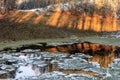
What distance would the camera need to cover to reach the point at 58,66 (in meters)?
30.5

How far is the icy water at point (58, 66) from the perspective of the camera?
25453 mm

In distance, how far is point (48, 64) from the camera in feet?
103

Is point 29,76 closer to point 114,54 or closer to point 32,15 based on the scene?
point 114,54

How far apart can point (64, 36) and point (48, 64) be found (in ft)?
95.4

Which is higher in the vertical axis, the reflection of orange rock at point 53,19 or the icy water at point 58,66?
the icy water at point 58,66

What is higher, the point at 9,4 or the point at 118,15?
the point at 9,4

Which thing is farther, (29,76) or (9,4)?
(9,4)

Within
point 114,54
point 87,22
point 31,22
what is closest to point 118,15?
point 87,22

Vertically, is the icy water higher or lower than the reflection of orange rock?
higher

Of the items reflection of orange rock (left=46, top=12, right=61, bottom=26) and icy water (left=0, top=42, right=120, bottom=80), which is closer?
icy water (left=0, top=42, right=120, bottom=80)

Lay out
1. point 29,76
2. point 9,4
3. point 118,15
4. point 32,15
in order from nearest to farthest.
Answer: point 29,76
point 32,15
point 9,4
point 118,15

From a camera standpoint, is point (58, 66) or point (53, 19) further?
point (53, 19)

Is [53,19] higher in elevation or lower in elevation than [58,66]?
lower

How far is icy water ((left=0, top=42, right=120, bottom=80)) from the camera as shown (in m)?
25.5
